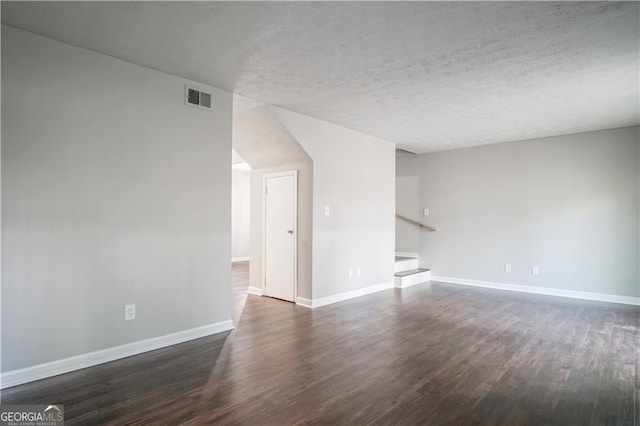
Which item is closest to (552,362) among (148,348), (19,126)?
(148,348)

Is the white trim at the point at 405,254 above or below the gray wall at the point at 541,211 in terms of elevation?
below

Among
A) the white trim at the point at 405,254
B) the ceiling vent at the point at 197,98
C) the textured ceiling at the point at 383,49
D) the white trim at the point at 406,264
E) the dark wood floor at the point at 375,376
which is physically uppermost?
the textured ceiling at the point at 383,49

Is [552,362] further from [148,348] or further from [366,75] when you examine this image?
[148,348]

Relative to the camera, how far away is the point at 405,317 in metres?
4.40

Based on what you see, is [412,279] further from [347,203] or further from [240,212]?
[240,212]

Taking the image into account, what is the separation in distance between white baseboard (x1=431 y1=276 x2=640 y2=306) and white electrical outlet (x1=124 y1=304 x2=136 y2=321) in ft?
18.3

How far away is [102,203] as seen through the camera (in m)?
3.01

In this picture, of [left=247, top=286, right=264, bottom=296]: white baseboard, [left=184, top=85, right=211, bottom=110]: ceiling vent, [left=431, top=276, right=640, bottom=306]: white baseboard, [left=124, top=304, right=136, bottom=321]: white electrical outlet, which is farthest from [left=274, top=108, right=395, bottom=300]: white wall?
[left=124, top=304, right=136, bottom=321]: white electrical outlet

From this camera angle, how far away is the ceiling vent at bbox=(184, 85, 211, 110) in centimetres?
357

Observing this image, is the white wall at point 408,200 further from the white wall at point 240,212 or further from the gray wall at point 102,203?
the gray wall at point 102,203

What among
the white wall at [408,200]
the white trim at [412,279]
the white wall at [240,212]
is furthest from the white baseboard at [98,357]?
the white wall at [240,212]

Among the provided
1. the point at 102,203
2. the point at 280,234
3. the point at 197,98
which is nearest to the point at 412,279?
the point at 280,234

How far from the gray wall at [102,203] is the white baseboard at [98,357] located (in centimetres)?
5

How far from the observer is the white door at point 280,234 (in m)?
5.16
